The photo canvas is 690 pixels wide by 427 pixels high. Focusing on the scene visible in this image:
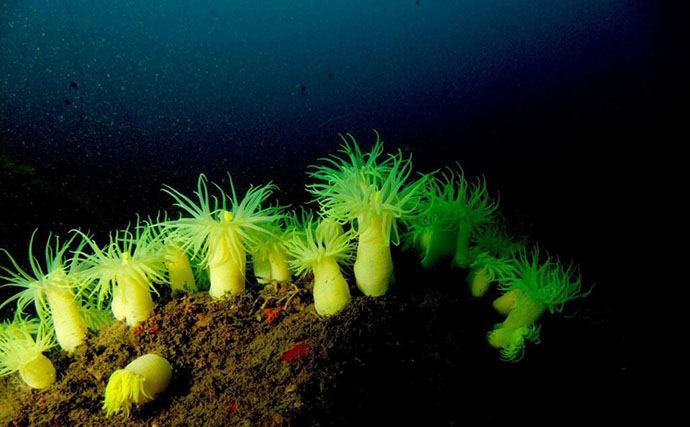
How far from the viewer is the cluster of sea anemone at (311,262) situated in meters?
2.12

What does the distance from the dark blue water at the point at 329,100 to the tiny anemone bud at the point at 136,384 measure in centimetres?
303

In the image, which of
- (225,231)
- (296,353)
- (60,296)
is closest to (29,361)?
(60,296)

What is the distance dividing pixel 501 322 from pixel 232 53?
4.41m

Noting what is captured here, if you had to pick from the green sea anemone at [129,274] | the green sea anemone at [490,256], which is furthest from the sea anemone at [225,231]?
the green sea anemone at [490,256]

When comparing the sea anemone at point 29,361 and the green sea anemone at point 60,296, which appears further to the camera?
the green sea anemone at point 60,296

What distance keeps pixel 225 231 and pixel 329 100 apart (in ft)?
10.3

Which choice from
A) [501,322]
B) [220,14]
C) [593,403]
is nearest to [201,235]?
[501,322]

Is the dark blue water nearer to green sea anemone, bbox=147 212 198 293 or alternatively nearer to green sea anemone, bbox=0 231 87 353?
green sea anemone, bbox=0 231 87 353

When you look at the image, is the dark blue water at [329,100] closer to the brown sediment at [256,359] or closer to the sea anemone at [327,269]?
the brown sediment at [256,359]

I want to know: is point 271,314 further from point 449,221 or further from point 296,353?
point 449,221

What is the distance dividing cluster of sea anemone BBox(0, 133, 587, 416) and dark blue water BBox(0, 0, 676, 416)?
1.42m

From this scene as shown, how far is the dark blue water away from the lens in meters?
3.77

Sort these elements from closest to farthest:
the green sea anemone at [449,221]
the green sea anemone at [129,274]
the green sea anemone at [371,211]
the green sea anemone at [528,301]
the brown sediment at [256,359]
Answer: the brown sediment at [256,359] → the green sea anemone at [371,211] → the green sea anemone at [528,301] → the green sea anemone at [129,274] → the green sea anemone at [449,221]

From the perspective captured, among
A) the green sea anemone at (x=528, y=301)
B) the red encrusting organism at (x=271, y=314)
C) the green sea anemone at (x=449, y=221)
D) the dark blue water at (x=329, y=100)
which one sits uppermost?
the dark blue water at (x=329, y=100)
